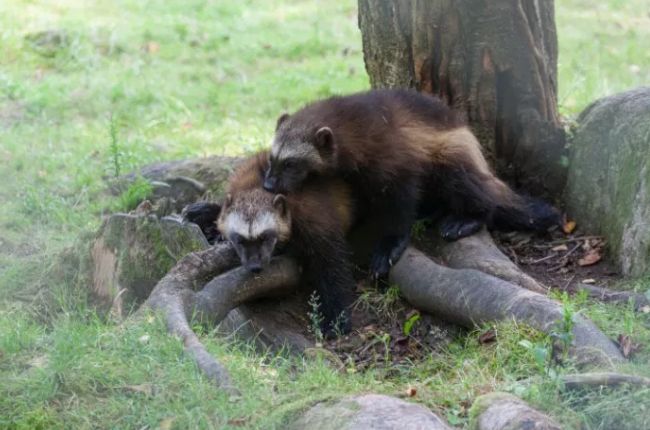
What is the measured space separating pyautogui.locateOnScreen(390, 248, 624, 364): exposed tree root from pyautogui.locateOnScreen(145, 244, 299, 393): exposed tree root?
0.84m

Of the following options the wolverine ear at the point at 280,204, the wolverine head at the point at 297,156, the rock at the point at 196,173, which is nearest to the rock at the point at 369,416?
the wolverine ear at the point at 280,204

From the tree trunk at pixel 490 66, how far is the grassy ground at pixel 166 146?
1837mm

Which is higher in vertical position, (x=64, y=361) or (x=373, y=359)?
(x=64, y=361)

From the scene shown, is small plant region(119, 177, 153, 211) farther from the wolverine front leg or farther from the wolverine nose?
the wolverine front leg

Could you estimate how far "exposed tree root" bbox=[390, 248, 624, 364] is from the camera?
4.81 m

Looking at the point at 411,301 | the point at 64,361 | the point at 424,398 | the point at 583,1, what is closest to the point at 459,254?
the point at 411,301

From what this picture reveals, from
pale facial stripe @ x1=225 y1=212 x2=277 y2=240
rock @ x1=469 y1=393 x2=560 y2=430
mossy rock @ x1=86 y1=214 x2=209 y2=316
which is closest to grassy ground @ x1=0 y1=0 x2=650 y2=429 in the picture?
rock @ x1=469 y1=393 x2=560 y2=430

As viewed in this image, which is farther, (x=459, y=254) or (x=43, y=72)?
(x=43, y=72)

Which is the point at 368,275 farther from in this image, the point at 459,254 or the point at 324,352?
the point at 324,352

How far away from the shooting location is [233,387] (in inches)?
178

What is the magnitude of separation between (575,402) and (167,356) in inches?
80.2

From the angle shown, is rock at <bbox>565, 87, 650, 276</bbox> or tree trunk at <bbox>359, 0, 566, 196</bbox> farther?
tree trunk at <bbox>359, 0, 566, 196</bbox>

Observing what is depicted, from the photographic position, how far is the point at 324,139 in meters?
6.53

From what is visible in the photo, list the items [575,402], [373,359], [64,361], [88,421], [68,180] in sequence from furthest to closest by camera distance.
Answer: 1. [68,180]
2. [373,359]
3. [64,361]
4. [88,421]
5. [575,402]
